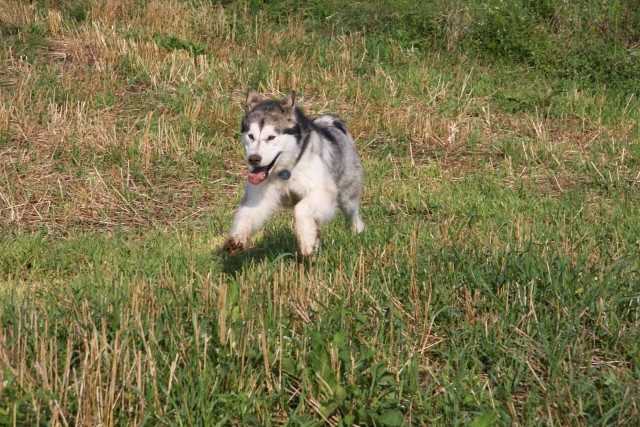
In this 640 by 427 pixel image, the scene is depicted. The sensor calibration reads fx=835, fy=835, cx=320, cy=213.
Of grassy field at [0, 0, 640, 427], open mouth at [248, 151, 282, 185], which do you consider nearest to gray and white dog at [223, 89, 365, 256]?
open mouth at [248, 151, 282, 185]

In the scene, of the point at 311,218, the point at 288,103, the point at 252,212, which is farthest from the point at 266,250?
the point at 288,103

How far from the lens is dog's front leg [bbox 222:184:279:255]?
6074 mm

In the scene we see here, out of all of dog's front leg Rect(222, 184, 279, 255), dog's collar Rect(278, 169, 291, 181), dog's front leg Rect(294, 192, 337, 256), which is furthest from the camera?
dog's collar Rect(278, 169, 291, 181)

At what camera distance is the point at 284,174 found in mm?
6258

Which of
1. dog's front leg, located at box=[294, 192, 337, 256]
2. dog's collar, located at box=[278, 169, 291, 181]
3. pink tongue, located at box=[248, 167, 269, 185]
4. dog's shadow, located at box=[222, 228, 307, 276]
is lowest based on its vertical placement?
dog's shadow, located at box=[222, 228, 307, 276]

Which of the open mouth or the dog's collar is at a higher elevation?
the open mouth

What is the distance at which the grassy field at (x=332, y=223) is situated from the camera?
12.7ft

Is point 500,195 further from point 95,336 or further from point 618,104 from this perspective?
point 95,336

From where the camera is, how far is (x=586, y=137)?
10414 millimetres

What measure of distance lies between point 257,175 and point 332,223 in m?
1.79

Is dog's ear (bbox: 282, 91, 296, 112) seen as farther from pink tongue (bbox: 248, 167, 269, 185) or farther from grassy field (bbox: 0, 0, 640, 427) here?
grassy field (bbox: 0, 0, 640, 427)

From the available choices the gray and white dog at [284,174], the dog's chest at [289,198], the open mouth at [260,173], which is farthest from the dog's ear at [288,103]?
the dog's chest at [289,198]

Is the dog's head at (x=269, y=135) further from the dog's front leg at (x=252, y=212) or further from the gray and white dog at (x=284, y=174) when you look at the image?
the dog's front leg at (x=252, y=212)

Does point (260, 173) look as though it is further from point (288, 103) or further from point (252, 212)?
point (288, 103)
